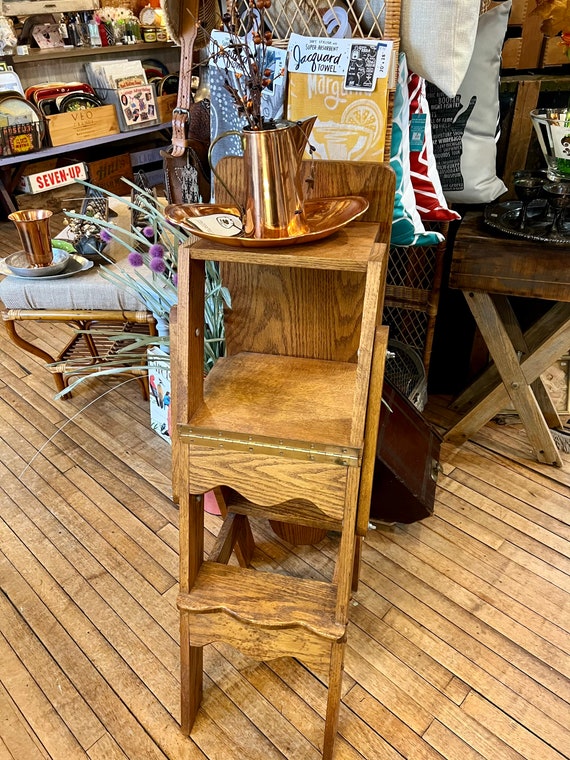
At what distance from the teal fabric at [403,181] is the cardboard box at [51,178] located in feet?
10.9

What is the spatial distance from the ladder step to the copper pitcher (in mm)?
729

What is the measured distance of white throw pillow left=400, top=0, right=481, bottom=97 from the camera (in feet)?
4.27

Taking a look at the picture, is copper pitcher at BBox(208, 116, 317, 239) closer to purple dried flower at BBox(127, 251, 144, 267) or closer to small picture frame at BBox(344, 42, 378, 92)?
small picture frame at BBox(344, 42, 378, 92)

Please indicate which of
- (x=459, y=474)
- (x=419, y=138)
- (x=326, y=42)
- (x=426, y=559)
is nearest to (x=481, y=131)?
(x=419, y=138)

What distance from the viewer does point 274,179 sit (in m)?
1.05

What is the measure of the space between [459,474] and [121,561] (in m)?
1.15

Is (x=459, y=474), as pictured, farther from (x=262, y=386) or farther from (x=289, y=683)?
(x=262, y=386)

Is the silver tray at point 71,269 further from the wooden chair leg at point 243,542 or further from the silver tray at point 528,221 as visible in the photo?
the silver tray at point 528,221

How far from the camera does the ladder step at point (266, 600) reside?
1.21m

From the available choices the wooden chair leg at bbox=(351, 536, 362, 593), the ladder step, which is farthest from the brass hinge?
the wooden chair leg at bbox=(351, 536, 362, 593)

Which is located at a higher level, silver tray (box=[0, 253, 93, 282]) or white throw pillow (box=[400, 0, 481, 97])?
white throw pillow (box=[400, 0, 481, 97])

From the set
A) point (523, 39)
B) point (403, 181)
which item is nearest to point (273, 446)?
point (403, 181)

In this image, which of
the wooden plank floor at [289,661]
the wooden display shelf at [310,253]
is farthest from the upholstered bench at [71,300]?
the wooden display shelf at [310,253]

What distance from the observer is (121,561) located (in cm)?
179
